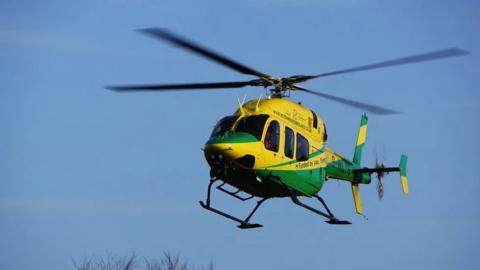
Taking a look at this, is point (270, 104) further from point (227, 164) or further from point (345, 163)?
point (345, 163)

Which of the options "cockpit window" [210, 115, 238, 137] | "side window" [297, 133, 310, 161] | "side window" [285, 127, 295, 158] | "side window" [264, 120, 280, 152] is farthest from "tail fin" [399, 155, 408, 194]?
"cockpit window" [210, 115, 238, 137]

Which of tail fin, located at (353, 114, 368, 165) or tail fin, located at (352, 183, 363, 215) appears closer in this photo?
tail fin, located at (352, 183, 363, 215)

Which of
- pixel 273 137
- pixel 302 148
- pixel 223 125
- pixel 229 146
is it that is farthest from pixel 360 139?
pixel 229 146

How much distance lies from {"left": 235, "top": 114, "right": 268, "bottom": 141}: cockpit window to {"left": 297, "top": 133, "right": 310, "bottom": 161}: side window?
1620 mm

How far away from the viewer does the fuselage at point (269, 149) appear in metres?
26.2

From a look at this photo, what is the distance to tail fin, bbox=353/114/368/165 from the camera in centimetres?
3544

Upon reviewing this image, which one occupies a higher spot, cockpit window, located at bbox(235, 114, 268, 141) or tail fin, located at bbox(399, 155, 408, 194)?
cockpit window, located at bbox(235, 114, 268, 141)

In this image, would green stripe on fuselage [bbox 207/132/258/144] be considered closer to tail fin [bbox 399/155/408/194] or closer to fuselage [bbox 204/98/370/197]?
fuselage [bbox 204/98/370/197]

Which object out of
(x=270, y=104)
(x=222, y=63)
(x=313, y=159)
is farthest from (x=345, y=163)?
(x=222, y=63)

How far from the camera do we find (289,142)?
27.6 meters

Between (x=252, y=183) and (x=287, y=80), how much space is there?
3.80 m

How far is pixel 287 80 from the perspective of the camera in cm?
2914

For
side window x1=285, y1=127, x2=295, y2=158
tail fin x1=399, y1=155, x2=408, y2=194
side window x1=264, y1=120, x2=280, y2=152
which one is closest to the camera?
side window x1=264, y1=120, x2=280, y2=152

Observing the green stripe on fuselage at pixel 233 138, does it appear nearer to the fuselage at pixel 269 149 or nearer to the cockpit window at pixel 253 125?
the fuselage at pixel 269 149
